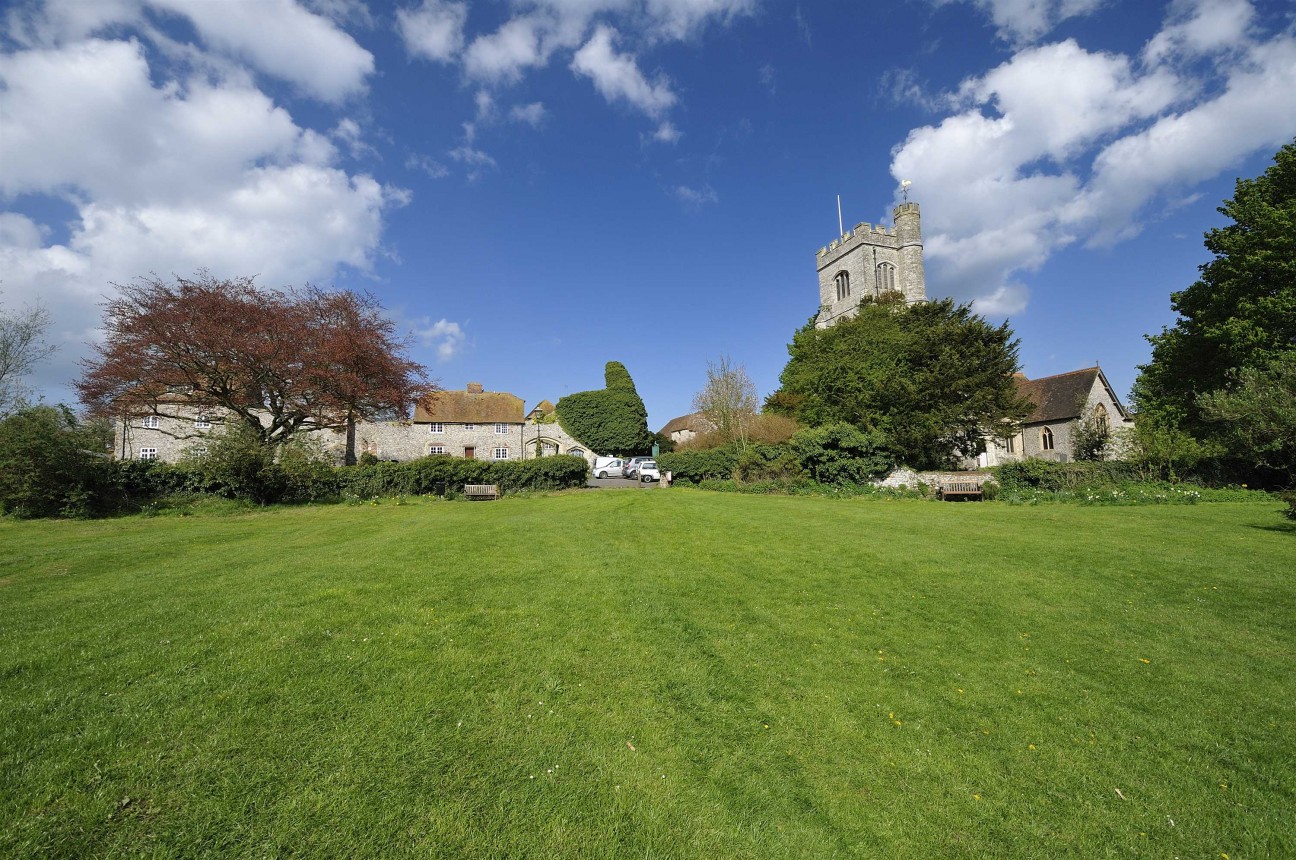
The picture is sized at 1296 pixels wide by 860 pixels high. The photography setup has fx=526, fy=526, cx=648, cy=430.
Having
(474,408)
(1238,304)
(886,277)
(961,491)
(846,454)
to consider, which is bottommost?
(961,491)

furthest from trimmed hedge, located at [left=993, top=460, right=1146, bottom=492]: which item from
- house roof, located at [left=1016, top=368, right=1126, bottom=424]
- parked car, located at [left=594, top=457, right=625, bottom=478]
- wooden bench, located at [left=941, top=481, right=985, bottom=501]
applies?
parked car, located at [left=594, top=457, right=625, bottom=478]

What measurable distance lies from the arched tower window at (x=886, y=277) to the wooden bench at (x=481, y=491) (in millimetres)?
43215

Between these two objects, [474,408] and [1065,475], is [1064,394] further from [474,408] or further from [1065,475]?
[474,408]

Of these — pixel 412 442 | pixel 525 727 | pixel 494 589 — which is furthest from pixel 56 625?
pixel 412 442

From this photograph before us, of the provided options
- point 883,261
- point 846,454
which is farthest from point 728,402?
point 883,261

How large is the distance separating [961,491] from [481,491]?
718 inches

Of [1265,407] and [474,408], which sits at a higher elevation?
[474,408]

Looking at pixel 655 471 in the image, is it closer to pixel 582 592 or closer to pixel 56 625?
pixel 582 592

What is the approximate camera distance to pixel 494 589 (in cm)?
693

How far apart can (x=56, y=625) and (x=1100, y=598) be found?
39.3 feet

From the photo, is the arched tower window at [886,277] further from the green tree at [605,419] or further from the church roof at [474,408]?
the church roof at [474,408]

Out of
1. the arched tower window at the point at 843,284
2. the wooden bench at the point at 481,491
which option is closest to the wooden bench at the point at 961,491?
the wooden bench at the point at 481,491

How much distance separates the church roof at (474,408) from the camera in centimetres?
4234

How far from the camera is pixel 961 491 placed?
19.8 metres
